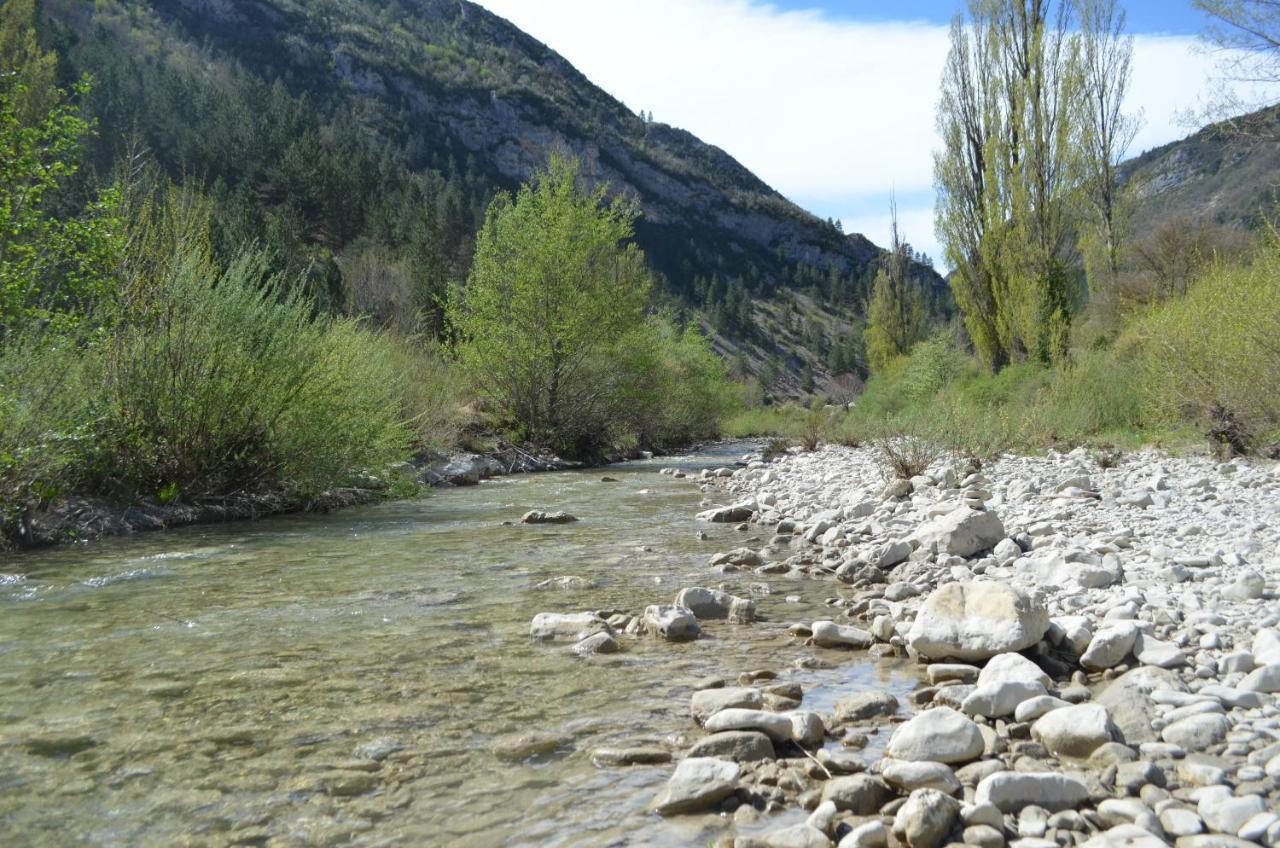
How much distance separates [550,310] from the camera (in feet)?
63.6

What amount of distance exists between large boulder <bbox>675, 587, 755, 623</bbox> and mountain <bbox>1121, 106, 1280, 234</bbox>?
25.5 ft

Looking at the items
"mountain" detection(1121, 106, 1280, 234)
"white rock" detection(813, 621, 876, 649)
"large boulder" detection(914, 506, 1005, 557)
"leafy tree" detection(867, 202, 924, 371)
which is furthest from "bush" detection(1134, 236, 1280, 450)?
"leafy tree" detection(867, 202, 924, 371)

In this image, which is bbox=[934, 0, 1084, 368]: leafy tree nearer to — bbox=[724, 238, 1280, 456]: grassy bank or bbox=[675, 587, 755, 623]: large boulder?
bbox=[724, 238, 1280, 456]: grassy bank

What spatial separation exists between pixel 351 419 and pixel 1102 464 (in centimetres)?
906

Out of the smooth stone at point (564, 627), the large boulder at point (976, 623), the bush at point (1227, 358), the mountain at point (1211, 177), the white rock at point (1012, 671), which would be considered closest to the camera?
the white rock at point (1012, 671)

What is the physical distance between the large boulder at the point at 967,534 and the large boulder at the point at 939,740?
3081 millimetres

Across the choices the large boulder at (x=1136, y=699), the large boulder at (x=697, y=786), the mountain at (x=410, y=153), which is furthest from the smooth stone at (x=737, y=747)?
the mountain at (x=410, y=153)

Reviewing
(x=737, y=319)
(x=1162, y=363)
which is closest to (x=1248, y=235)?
(x=1162, y=363)

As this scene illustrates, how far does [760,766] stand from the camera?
2904 millimetres

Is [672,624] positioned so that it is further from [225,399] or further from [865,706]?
[225,399]

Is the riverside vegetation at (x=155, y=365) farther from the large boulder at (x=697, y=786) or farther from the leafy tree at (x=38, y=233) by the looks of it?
the large boulder at (x=697, y=786)

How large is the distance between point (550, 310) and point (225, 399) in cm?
1065

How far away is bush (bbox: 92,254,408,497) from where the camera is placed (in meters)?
8.83

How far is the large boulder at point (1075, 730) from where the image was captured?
9.14 ft
